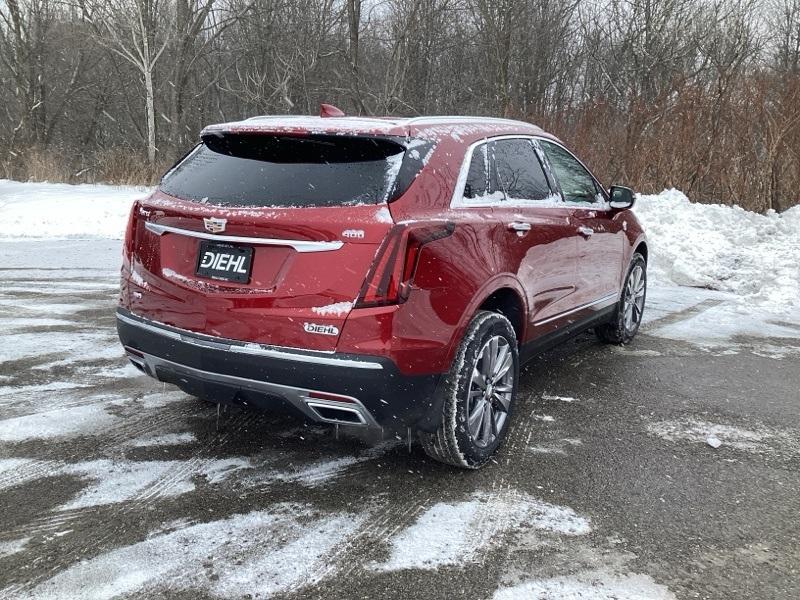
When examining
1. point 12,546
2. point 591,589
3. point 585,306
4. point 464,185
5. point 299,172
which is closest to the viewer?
point 591,589

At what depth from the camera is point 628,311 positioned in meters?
6.05

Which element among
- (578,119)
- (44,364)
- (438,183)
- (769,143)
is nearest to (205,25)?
(578,119)

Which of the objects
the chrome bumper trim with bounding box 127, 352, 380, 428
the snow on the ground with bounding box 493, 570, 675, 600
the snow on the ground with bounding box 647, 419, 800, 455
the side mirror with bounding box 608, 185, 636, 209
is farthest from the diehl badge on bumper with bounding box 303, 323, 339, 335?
the side mirror with bounding box 608, 185, 636, 209

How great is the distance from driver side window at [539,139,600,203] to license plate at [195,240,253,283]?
239cm

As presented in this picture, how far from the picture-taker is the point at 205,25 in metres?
27.4

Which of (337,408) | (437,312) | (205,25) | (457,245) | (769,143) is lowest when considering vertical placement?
(337,408)

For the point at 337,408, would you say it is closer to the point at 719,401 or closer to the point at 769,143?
the point at 719,401

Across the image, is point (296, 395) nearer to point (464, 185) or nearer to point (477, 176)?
point (464, 185)

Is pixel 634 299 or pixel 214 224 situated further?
pixel 634 299

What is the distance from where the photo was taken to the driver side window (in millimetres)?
4551

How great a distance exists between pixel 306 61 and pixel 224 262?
26007mm

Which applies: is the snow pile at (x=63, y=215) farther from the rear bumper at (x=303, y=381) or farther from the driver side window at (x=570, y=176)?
the rear bumper at (x=303, y=381)

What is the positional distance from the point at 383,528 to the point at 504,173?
204 centimetres

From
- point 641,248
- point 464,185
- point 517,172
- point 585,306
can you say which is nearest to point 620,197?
point 585,306
